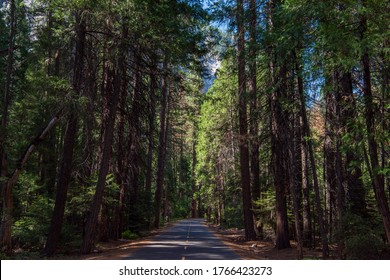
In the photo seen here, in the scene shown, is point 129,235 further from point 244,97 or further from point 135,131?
point 244,97

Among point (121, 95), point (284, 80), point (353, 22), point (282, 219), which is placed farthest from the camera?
point (121, 95)

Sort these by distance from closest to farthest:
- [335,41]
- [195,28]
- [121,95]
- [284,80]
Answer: [335,41] → [284,80] → [195,28] → [121,95]

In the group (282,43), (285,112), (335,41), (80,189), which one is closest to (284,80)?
(285,112)

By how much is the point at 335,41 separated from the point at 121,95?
1195cm

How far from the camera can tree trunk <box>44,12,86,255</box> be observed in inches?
565

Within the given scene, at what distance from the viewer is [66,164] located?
48.4ft

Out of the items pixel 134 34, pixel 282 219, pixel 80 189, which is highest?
pixel 134 34

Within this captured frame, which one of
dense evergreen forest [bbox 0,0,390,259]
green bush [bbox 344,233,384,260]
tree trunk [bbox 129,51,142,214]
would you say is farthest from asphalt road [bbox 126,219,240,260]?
tree trunk [bbox 129,51,142,214]

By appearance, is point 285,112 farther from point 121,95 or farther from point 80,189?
point 80,189

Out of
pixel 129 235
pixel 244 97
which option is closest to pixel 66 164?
pixel 244 97

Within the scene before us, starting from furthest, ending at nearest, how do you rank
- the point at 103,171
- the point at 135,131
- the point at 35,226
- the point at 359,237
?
the point at 135,131
the point at 35,226
the point at 103,171
the point at 359,237

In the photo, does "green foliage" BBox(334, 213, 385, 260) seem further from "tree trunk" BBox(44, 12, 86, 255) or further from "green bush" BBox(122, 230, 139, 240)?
"green bush" BBox(122, 230, 139, 240)

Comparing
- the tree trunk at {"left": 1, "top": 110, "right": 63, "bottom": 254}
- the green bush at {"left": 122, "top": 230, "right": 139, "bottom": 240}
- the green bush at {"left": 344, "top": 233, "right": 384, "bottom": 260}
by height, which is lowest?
the green bush at {"left": 122, "top": 230, "right": 139, "bottom": 240}

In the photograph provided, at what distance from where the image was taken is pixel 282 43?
32.2 ft
